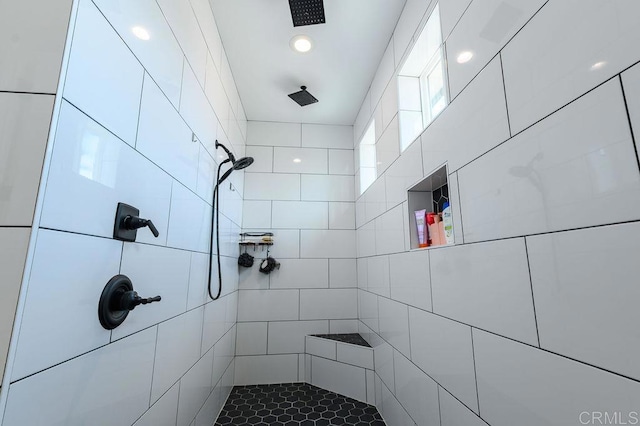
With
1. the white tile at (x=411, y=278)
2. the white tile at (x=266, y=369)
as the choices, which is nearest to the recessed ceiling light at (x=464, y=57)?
the white tile at (x=411, y=278)

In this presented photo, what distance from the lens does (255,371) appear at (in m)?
2.28

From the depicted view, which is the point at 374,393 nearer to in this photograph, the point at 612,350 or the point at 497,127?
the point at 612,350

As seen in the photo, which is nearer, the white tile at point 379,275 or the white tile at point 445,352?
the white tile at point 445,352

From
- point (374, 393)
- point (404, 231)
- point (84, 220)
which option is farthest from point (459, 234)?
point (374, 393)

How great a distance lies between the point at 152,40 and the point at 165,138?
1.02 ft

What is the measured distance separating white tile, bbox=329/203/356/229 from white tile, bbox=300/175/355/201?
0.21 ft

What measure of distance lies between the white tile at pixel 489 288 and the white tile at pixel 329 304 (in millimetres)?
1372

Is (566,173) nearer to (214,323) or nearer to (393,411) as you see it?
(393,411)

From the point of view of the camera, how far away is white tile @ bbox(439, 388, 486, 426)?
91 centimetres

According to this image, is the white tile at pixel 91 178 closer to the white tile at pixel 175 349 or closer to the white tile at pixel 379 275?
the white tile at pixel 175 349

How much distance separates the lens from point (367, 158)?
94.7 inches

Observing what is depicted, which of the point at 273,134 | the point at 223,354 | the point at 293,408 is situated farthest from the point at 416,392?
the point at 273,134

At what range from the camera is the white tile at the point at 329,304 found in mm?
2404

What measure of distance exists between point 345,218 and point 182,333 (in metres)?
1.65
